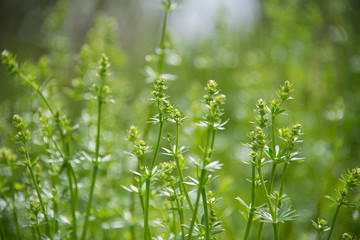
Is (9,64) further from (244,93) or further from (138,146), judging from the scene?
(244,93)

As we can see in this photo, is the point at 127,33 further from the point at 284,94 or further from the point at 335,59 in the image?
the point at 284,94

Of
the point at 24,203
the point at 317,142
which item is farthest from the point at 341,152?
the point at 24,203

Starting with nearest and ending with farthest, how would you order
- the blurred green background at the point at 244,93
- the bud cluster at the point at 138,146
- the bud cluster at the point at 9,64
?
the bud cluster at the point at 138,146 < the bud cluster at the point at 9,64 < the blurred green background at the point at 244,93

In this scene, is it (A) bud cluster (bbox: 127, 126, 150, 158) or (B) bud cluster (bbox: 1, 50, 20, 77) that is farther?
(B) bud cluster (bbox: 1, 50, 20, 77)

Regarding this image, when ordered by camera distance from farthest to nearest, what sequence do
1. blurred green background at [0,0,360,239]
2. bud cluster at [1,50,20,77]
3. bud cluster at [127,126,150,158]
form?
blurred green background at [0,0,360,239] → bud cluster at [1,50,20,77] → bud cluster at [127,126,150,158]

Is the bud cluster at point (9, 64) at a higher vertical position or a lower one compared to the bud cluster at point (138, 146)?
higher

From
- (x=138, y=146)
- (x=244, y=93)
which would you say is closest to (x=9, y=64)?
(x=138, y=146)

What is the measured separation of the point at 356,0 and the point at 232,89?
1.34 m

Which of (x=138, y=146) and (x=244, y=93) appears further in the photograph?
(x=244, y=93)

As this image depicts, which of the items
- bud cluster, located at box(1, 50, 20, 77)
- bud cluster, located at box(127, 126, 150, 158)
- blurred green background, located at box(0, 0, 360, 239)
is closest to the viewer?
bud cluster, located at box(127, 126, 150, 158)

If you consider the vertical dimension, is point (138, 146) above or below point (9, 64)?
below

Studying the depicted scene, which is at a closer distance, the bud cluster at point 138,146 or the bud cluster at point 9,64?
the bud cluster at point 138,146

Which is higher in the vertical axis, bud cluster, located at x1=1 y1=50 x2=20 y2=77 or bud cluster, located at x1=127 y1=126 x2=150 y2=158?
bud cluster, located at x1=1 y1=50 x2=20 y2=77

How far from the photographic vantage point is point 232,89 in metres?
3.31
